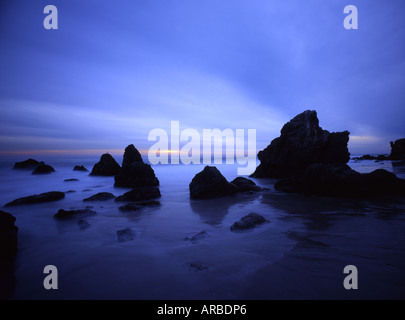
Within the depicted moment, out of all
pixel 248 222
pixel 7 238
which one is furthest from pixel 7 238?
pixel 248 222

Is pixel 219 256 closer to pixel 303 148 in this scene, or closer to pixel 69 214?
pixel 69 214

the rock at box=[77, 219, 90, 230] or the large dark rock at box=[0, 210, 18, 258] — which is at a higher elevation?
the large dark rock at box=[0, 210, 18, 258]

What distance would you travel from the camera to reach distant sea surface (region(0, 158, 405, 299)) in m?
2.82

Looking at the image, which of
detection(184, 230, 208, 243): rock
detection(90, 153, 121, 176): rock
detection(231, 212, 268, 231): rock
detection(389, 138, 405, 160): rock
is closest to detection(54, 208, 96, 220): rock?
detection(184, 230, 208, 243): rock

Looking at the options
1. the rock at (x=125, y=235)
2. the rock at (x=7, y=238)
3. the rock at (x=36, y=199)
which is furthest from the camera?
the rock at (x=36, y=199)

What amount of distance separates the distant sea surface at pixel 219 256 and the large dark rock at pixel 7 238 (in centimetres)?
24

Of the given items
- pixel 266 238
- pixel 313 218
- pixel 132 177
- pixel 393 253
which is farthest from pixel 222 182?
pixel 132 177

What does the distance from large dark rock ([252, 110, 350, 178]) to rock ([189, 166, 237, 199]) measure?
36.7ft

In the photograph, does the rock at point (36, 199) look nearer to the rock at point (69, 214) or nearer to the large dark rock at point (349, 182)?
the rock at point (69, 214)

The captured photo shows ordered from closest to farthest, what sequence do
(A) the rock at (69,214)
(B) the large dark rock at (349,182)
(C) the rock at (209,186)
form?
(A) the rock at (69,214)
(B) the large dark rock at (349,182)
(C) the rock at (209,186)

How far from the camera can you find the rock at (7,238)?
4.09 m

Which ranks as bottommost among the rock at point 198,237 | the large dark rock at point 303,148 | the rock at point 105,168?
the rock at point 198,237

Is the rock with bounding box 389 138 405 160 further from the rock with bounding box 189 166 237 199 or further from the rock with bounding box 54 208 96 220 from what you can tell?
the rock with bounding box 54 208 96 220

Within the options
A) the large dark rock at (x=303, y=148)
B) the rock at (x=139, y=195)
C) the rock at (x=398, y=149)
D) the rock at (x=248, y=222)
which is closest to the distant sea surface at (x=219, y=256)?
the rock at (x=248, y=222)
